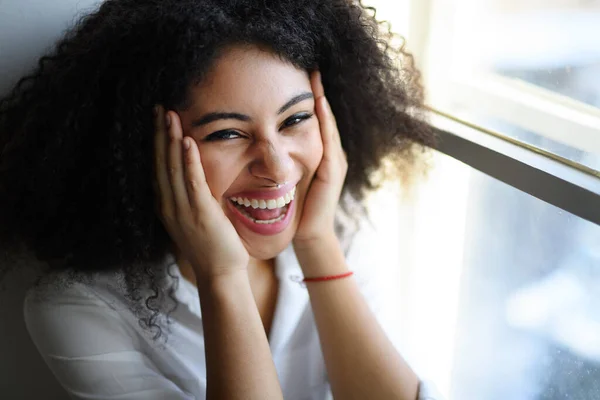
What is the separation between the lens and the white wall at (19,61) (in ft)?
3.34

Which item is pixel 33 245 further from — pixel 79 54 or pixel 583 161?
pixel 583 161

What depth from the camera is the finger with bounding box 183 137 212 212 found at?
2.84ft

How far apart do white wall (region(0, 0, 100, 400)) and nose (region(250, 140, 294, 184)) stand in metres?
0.40

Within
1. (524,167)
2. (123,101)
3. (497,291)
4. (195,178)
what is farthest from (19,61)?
(497,291)

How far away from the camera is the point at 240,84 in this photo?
85 centimetres

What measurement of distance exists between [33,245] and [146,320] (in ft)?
0.69

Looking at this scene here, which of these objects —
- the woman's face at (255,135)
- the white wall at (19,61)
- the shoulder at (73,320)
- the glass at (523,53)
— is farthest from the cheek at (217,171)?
the glass at (523,53)

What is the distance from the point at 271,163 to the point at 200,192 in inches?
4.1

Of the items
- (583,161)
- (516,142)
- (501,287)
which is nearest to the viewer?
(583,161)

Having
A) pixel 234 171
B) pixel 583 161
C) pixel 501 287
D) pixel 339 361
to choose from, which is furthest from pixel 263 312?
pixel 583 161

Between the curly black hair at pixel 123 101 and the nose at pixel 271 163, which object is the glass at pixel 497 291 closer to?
the curly black hair at pixel 123 101

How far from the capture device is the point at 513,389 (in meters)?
1.20

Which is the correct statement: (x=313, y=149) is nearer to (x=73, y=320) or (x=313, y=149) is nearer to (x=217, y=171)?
(x=217, y=171)

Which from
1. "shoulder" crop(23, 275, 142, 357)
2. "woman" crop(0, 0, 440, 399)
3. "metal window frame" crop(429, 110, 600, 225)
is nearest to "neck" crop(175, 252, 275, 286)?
"woman" crop(0, 0, 440, 399)
